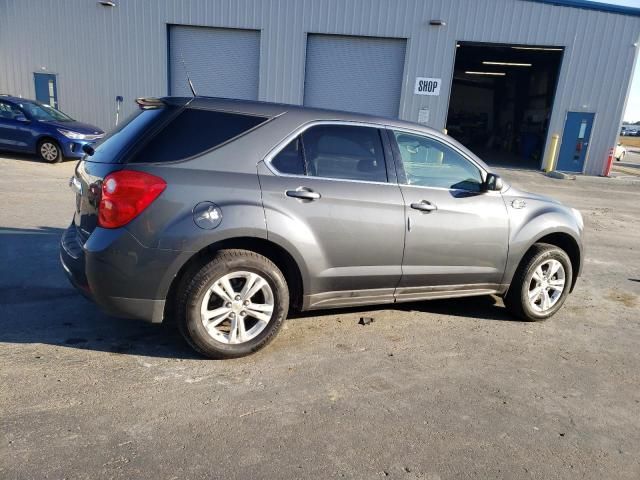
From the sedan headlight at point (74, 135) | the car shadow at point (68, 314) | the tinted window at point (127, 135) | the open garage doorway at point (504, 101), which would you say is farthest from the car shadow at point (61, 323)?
the open garage doorway at point (504, 101)

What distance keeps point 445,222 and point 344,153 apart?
1.00 metres

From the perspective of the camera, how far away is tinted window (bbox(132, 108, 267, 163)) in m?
3.12

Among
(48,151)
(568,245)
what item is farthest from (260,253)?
(48,151)

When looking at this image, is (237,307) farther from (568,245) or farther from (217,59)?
(217,59)

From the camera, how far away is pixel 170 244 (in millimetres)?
3059

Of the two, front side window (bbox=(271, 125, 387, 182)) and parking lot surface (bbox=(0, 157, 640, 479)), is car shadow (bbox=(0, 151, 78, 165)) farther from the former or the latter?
front side window (bbox=(271, 125, 387, 182))

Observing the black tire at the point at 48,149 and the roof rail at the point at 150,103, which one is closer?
the roof rail at the point at 150,103

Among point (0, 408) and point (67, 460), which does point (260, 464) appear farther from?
point (0, 408)

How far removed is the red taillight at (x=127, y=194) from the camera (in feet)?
9.79

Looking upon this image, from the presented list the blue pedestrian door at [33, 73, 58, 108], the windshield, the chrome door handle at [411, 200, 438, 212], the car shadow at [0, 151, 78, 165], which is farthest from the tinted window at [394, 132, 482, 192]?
the blue pedestrian door at [33, 73, 58, 108]

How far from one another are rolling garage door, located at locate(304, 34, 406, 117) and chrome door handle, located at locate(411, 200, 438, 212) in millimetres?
15926

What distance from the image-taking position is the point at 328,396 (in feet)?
9.96

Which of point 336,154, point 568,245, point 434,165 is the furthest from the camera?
point 568,245

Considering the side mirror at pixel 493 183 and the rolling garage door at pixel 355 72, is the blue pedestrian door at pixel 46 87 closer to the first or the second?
the rolling garage door at pixel 355 72
